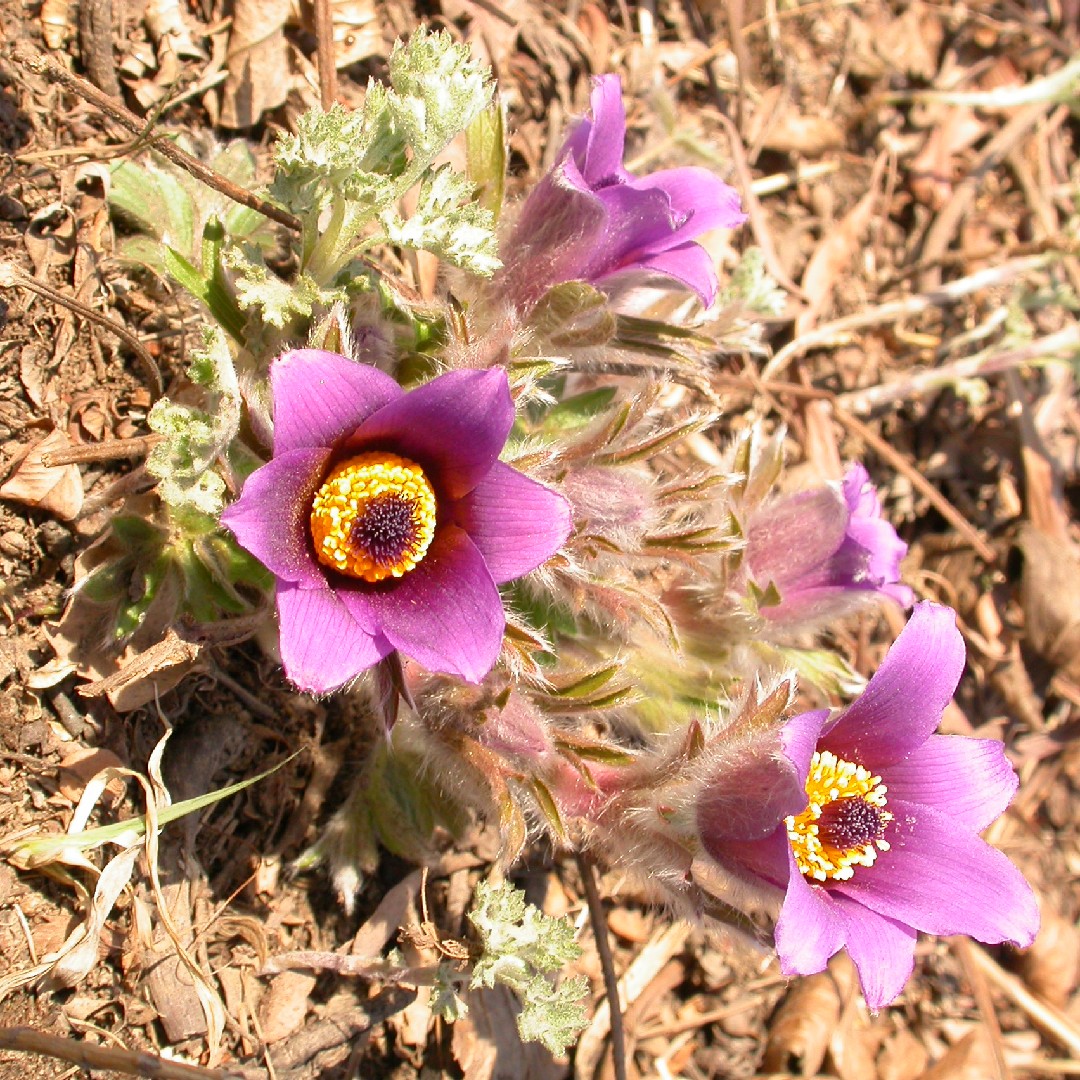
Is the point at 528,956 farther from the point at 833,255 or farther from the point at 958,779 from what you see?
the point at 833,255

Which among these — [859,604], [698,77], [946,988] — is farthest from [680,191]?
[946,988]

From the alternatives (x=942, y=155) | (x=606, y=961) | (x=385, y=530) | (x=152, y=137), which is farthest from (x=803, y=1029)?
(x=942, y=155)

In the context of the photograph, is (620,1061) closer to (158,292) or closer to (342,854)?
(342,854)

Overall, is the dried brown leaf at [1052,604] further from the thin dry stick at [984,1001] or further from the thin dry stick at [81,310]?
the thin dry stick at [81,310]

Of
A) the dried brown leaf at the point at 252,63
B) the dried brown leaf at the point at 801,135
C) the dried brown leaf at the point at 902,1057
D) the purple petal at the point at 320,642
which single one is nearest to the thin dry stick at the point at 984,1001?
the dried brown leaf at the point at 902,1057

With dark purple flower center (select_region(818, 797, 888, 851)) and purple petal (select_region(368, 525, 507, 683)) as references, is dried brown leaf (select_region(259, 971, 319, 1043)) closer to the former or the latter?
purple petal (select_region(368, 525, 507, 683))

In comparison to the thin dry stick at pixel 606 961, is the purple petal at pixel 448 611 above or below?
above

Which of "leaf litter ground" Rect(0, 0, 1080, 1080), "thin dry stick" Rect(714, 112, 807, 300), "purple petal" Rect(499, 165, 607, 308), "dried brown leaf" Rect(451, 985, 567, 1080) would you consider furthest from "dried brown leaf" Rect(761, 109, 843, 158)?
"dried brown leaf" Rect(451, 985, 567, 1080)
